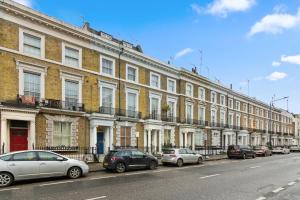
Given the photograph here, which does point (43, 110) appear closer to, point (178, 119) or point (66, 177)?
point (66, 177)

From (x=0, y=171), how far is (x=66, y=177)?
11.4ft

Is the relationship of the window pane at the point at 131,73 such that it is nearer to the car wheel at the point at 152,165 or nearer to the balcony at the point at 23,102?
the balcony at the point at 23,102

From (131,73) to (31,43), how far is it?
10.6m

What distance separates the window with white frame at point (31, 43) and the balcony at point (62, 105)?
3.33 m

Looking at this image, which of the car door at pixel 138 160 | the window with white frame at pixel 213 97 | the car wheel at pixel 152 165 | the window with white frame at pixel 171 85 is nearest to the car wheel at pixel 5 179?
the car door at pixel 138 160

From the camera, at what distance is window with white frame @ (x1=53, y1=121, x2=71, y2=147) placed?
76.0 feet

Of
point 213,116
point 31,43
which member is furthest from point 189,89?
point 31,43

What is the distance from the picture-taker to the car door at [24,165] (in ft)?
43.8

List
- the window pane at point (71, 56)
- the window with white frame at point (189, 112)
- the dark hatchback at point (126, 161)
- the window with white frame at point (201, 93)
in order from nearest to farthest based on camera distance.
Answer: the dark hatchback at point (126, 161)
the window pane at point (71, 56)
the window with white frame at point (189, 112)
the window with white frame at point (201, 93)

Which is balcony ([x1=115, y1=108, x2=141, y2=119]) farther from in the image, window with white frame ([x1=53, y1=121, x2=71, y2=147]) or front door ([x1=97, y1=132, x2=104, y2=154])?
window with white frame ([x1=53, y1=121, x2=71, y2=147])

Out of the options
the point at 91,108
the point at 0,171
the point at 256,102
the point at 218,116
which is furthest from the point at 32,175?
the point at 256,102

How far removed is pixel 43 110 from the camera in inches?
867

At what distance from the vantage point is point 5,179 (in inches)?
512

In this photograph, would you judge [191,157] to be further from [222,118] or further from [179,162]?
[222,118]
